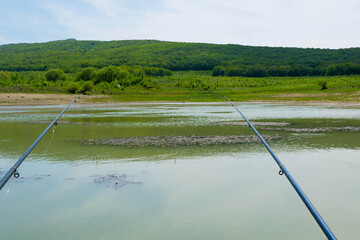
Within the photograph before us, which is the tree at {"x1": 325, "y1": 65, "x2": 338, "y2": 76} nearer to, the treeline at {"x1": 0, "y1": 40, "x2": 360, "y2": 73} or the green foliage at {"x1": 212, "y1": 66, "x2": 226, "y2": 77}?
the treeline at {"x1": 0, "y1": 40, "x2": 360, "y2": 73}

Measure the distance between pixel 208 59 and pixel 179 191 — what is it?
513 ft

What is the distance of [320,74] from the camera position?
120 m

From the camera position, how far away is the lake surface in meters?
7.67

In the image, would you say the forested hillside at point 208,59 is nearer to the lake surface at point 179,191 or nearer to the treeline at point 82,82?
the treeline at point 82,82

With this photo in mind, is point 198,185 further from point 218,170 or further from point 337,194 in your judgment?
point 337,194

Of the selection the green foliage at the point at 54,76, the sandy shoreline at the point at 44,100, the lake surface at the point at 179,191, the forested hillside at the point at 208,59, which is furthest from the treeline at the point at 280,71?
the lake surface at the point at 179,191

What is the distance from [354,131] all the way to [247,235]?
51.0 ft

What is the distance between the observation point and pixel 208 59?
164 m

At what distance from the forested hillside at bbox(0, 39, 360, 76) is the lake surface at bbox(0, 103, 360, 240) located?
11251cm

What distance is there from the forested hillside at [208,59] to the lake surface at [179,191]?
113m

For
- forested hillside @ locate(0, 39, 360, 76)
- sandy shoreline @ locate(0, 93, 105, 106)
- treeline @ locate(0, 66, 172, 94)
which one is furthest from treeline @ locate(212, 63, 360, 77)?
sandy shoreline @ locate(0, 93, 105, 106)

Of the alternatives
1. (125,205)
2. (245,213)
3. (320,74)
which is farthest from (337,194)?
(320,74)

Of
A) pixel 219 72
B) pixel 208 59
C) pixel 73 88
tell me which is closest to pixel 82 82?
pixel 73 88

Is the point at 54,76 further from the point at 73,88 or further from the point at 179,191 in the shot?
the point at 179,191
